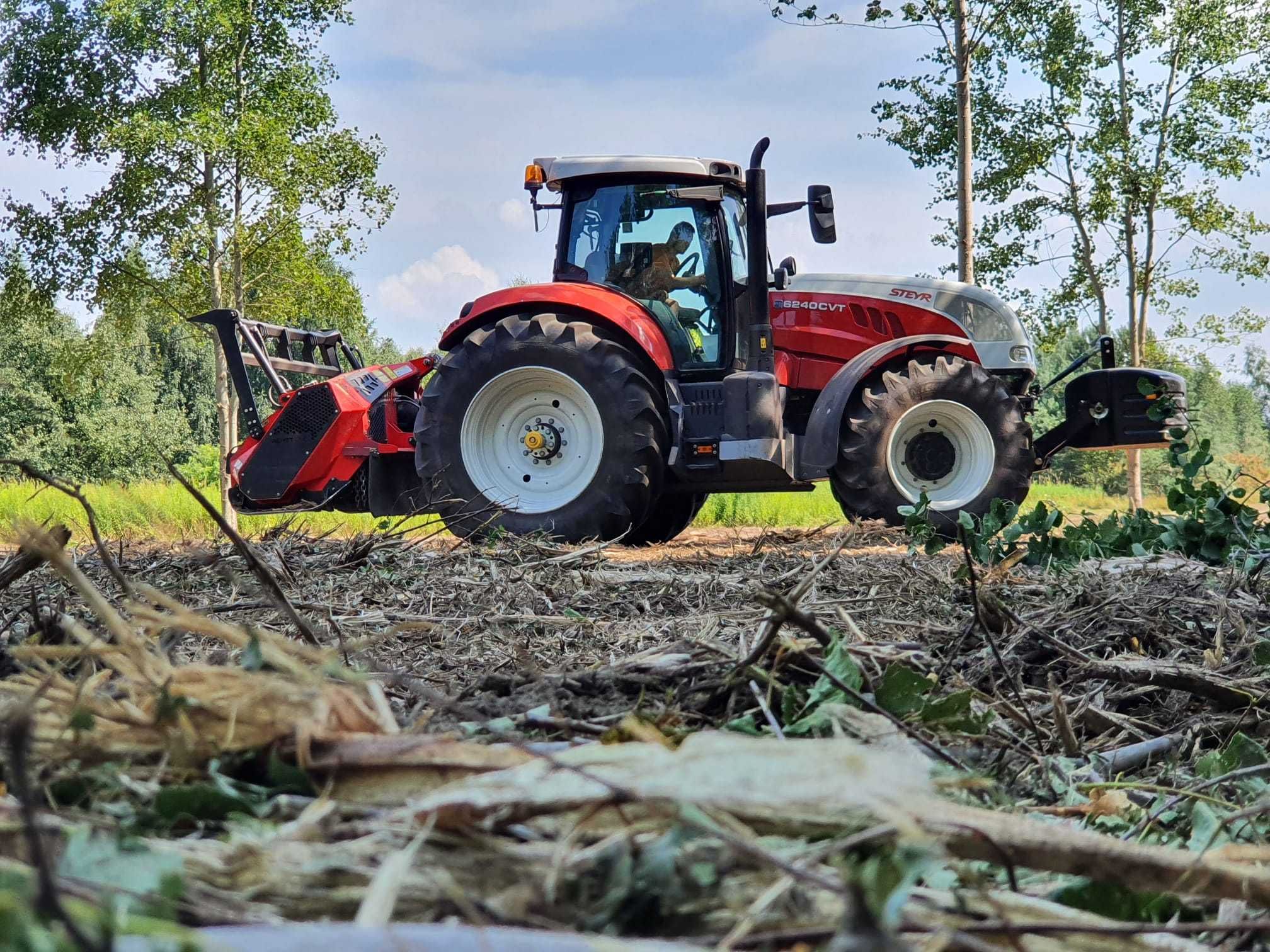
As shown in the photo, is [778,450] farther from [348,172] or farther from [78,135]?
[78,135]

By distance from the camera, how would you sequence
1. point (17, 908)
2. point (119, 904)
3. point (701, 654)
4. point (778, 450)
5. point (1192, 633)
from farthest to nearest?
1. point (778, 450)
2. point (1192, 633)
3. point (701, 654)
4. point (119, 904)
5. point (17, 908)

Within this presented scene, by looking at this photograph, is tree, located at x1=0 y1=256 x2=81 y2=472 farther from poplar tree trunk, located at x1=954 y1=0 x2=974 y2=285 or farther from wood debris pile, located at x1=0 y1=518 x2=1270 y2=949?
wood debris pile, located at x1=0 y1=518 x2=1270 y2=949

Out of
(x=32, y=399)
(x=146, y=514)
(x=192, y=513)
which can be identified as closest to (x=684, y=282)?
(x=192, y=513)

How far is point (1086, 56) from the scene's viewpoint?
1883 cm

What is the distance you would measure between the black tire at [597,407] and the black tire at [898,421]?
4.15 ft

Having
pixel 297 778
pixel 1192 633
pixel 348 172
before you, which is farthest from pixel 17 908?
pixel 348 172

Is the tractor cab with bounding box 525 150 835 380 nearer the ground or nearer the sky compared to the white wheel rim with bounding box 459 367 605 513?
nearer the sky

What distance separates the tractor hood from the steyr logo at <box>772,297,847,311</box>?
9cm

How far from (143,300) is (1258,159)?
724 inches

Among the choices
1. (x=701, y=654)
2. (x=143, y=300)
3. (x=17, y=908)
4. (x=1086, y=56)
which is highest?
(x=1086, y=56)

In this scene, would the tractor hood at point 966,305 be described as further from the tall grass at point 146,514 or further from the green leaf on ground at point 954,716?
the green leaf on ground at point 954,716

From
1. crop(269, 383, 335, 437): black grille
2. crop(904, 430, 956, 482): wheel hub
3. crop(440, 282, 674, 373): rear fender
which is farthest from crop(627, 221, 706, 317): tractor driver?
crop(269, 383, 335, 437): black grille

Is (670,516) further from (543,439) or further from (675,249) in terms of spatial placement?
(675,249)

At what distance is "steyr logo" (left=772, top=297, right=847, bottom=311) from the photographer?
26.2 feet
